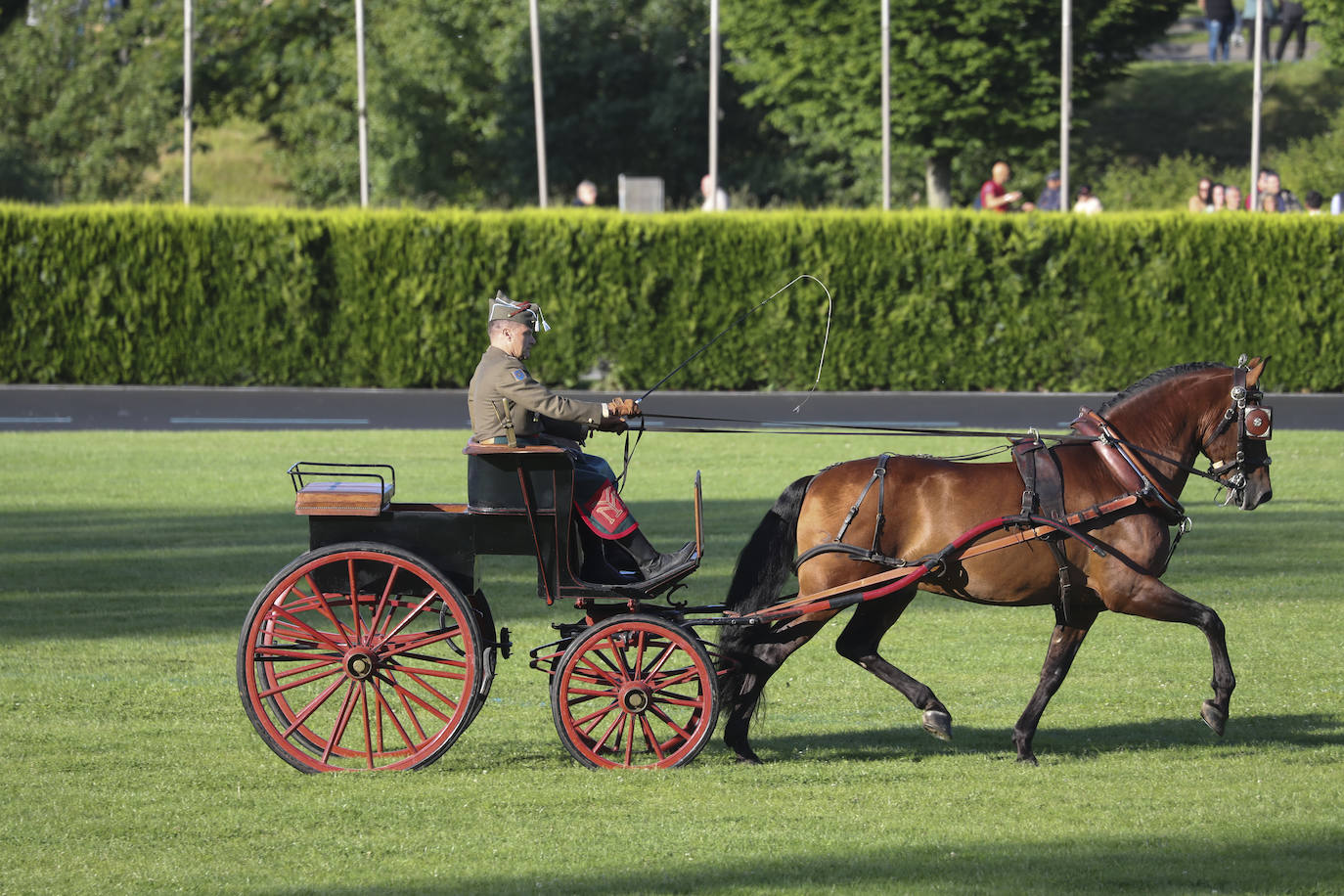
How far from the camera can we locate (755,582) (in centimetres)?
748

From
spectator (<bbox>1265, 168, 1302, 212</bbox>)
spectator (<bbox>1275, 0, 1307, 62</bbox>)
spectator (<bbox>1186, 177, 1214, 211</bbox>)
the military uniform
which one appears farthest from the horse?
spectator (<bbox>1275, 0, 1307, 62</bbox>)

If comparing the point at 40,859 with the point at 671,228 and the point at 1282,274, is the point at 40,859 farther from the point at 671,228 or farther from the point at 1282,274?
the point at 1282,274

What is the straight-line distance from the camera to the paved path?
73.3ft

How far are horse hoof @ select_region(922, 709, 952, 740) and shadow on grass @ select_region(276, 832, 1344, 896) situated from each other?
1125 mm

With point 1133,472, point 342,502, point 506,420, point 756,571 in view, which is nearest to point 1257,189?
point 1133,472

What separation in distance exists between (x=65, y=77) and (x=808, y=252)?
27.9m

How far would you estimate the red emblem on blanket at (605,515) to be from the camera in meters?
7.15

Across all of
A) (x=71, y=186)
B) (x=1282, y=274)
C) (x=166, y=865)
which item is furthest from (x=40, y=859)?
(x=71, y=186)

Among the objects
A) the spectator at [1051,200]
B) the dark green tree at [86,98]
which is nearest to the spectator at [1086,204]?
the spectator at [1051,200]

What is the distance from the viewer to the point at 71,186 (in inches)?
1754

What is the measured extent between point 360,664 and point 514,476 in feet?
3.25

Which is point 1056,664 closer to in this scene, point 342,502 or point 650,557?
point 650,557

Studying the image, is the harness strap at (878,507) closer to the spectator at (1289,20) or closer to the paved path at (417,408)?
the paved path at (417,408)

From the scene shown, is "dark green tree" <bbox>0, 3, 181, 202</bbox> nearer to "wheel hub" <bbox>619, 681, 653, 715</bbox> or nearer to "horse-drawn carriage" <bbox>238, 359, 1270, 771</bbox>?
"horse-drawn carriage" <bbox>238, 359, 1270, 771</bbox>
